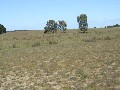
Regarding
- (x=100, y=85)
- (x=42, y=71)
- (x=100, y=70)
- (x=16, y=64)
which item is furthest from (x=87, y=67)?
(x=16, y=64)

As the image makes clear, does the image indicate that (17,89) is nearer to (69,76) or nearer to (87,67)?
(69,76)

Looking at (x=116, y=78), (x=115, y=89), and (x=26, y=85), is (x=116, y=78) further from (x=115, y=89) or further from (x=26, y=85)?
(x=26, y=85)

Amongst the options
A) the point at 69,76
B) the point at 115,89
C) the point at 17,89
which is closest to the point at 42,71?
the point at 69,76

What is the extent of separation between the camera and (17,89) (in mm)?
14797

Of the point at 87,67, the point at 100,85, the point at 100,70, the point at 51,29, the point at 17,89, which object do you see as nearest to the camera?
the point at 100,85

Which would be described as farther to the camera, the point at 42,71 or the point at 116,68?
the point at 42,71

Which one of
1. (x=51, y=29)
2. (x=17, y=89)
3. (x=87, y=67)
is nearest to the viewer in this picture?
(x=17, y=89)

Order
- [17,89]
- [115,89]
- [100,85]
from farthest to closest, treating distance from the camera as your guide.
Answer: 1. [17,89]
2. [100,85]
3. [115,89]

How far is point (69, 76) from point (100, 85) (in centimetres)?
316

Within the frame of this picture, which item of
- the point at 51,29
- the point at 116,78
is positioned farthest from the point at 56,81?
the point at 51,29

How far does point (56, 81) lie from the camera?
51.6ft

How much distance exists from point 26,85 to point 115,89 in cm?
502

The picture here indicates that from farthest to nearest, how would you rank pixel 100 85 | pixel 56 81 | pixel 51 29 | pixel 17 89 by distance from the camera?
pixel 51 29 < pixel 56 81 < pixel 17 89 < pixel 100 85

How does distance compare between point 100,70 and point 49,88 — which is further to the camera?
point 100,70
